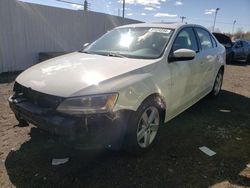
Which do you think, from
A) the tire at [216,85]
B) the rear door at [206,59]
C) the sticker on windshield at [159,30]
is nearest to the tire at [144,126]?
the sticker on windshield at [159,30]

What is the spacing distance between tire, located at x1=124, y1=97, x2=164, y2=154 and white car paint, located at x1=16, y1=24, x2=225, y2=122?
0.12 meters

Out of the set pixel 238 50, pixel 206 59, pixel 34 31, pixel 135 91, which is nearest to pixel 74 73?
pixel 135 91

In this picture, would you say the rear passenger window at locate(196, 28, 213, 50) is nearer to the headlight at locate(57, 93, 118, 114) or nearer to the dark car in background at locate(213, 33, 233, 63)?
the headlight at locate(57, 93, 118, 114)

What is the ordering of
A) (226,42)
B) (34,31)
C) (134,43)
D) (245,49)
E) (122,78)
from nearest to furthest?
1. (122,78)
2. (134,43)
3. (34,31)
4. (226,42)
5. (245,49)

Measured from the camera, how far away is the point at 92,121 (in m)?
Answer: 2.63

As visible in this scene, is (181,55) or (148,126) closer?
(148,126)

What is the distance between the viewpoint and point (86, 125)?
8.59 feet

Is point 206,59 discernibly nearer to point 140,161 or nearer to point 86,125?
point 140,161

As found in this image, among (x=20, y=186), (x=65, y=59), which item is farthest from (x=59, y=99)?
(x=65, y=59)

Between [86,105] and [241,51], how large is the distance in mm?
15496

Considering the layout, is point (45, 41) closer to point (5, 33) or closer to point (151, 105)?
point (5, 33)

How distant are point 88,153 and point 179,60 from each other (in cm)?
184

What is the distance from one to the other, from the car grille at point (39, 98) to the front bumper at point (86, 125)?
0.05 m

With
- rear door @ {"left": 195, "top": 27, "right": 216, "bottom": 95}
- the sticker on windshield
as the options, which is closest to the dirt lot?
rear door @ {"left": 195, "top": 27, "right": 216, "bottom": 95}
